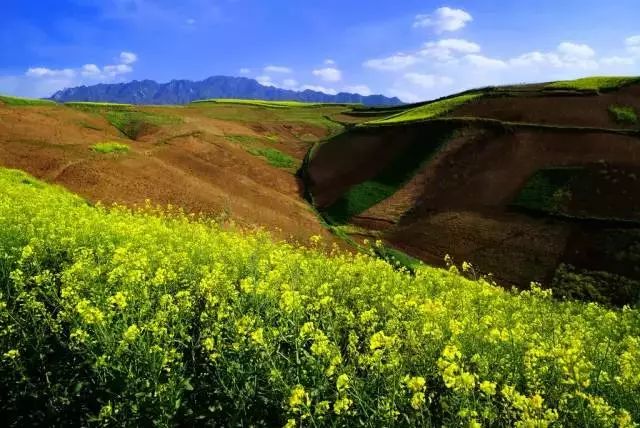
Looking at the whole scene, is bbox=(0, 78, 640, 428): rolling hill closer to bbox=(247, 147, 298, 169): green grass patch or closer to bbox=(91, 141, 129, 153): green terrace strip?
bbox=(91, 141, 129, 153): green terrace strip

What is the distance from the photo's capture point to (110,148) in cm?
3750

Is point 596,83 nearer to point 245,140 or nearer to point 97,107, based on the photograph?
point 245,140

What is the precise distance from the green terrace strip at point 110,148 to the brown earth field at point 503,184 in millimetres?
15088

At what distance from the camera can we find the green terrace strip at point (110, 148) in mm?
36969

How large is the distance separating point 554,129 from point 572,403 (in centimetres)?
3792

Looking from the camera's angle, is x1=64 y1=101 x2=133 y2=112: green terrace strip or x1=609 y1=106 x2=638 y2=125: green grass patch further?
x1=64 y1=101 x2=133 y2=112: green terrace strip

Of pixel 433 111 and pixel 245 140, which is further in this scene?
pixel 245 140

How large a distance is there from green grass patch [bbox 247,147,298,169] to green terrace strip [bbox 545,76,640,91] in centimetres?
2516

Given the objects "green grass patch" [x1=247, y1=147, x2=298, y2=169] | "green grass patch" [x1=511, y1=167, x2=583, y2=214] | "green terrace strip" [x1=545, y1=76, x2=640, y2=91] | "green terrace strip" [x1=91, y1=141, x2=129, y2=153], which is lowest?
"green grass patch" [x1=511, y1=167, x2=583, y2=214]

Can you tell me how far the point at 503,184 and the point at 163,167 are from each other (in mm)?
Answer: 23868

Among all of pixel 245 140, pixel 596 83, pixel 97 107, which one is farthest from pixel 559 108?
pixel 97 107

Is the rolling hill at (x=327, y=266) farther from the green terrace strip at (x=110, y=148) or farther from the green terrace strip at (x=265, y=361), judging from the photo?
the green terrace strip at (x=110, y=148)

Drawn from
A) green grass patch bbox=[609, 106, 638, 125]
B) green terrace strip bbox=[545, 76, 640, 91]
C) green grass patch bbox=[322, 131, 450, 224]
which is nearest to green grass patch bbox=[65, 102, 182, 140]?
green grass patch bbox=[322, 131, 450, 224]

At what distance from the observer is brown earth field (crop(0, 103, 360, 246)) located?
3216 centimetres
